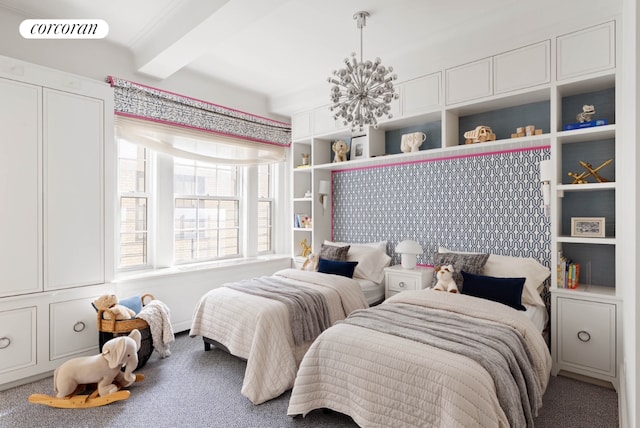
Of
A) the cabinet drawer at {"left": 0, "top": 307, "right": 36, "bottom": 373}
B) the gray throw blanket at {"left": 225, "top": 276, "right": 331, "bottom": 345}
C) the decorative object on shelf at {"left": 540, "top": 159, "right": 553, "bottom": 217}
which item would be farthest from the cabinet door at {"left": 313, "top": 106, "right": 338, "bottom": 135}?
the cabinet drawer at {"left": 0, "top": 307, "right": 36, "bottom": 373}

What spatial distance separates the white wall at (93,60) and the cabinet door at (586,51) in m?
3.52

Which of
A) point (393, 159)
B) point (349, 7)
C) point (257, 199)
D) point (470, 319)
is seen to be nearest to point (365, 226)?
point (393, 159)

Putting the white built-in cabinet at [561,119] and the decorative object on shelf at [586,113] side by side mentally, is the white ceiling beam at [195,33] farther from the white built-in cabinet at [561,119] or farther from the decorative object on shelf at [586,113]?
the decorative object on shelf at [586,113]

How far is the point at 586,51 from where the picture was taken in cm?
263

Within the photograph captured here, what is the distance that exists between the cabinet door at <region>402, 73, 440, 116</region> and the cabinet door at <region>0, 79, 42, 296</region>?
3297 mm

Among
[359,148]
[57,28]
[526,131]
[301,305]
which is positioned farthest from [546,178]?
[57,28]

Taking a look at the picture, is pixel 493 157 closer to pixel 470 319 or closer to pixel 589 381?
pixel 470 319

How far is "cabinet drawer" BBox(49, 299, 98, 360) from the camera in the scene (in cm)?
285

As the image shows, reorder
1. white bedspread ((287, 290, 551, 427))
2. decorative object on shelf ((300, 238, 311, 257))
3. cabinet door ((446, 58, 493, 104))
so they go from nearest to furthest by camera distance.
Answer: white bedspread ((287, 290, 551, 427)), cabinet door ((446, 58, 493, 104)), decorative object on shelf ((300, 238, 311, 257))

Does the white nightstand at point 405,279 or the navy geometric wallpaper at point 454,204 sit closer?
the navy geometric wallpaper at point 454,204

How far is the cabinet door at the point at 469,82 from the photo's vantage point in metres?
3.09

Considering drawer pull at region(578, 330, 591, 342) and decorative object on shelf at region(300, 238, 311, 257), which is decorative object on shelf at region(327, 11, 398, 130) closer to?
drawer pull at region(578, 330, 591, 342)

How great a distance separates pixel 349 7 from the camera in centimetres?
270

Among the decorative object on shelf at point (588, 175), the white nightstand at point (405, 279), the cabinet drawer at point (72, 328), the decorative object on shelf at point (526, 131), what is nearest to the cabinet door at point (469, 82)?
the decorative object on shelf at point (526, 131)
